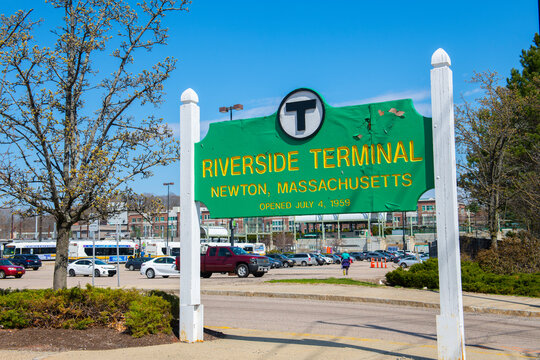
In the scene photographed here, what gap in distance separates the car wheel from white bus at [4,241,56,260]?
39506 millimetres

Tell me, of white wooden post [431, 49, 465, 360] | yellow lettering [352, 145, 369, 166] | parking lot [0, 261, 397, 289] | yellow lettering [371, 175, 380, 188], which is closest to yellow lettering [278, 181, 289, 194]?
yellow lettering [352, 145, 369, 166]

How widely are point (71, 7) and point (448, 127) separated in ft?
26.3

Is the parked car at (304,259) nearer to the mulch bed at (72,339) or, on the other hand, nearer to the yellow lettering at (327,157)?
the mulch bed at (72,339)

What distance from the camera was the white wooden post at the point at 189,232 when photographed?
876cm

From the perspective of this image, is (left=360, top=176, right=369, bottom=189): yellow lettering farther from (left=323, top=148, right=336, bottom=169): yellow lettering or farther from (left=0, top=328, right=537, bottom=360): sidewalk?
(left=0, top=328, right=537, bottom=360): sidewalk

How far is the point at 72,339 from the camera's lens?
8.60 meters

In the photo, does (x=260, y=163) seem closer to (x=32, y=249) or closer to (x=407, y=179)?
(x=407, y=179)

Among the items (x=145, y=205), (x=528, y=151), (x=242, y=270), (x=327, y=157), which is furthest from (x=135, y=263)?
(x=327, y=157)

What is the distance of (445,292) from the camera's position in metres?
7.00

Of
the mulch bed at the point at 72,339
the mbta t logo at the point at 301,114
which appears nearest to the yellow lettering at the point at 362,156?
the mbta t logo at the point at 301,114

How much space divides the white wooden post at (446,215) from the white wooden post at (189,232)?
3.91m

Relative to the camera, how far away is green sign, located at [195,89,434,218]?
7.79m

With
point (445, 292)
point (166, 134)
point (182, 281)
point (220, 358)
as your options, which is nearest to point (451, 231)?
point (445, 292)

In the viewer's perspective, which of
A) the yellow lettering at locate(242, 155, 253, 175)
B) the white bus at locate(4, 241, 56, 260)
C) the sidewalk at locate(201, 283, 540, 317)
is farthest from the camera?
the white bus at locate(4, 241, 56, 260)
